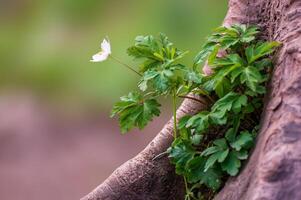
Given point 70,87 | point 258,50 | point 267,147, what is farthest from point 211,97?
point 70,87

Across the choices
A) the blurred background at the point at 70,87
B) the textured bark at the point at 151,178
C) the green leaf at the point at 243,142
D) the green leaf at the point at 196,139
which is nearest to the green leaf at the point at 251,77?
the green leaf at the point at 243,142

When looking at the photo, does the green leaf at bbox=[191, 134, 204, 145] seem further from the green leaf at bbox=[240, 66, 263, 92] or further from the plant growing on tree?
the green leaf at bbox=[240, 66, 263, 92]

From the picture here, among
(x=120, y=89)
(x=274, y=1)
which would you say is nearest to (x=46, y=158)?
(x=120, y=89)

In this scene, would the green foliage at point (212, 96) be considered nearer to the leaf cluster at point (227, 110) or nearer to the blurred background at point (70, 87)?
the leaf cluster at point (227, 110)

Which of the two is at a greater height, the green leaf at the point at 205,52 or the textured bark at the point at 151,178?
the green leaf at the point at 205,52

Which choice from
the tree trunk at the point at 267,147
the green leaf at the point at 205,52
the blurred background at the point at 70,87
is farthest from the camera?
the blurred background at the point at 70,87

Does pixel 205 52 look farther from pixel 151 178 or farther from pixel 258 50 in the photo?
pixel 151 178

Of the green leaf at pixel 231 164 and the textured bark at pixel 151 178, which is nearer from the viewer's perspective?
the green leaf at pixel 231 164
